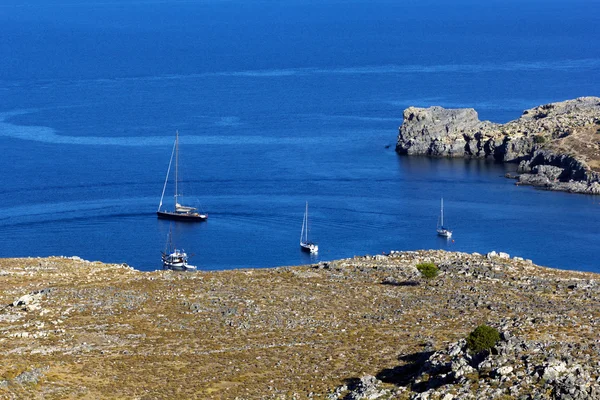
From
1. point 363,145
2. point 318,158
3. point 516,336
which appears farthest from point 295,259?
point 516,336

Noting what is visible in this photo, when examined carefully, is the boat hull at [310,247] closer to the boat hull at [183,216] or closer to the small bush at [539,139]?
the boat hull at [183,216]

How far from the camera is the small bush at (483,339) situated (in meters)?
35.0

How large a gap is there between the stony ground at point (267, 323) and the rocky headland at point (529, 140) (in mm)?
80216

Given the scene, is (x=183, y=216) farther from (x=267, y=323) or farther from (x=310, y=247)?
(x=267, y=323)

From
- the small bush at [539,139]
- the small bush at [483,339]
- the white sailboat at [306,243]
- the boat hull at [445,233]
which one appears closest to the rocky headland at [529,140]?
the small bush at [539,139]

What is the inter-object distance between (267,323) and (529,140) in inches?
4212

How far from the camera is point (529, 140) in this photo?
147250 mm

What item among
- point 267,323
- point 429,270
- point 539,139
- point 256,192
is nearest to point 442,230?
point 256,192

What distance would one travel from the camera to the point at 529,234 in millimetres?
116250

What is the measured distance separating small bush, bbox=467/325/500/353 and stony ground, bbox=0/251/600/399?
1245 mm

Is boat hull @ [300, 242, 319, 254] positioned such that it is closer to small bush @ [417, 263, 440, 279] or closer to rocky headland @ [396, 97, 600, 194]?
rocky headland @ [396, 97, 600, 194]

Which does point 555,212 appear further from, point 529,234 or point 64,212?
point 64,212

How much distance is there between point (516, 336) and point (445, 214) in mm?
89442

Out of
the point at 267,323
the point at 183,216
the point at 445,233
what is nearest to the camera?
the point at 267,323
